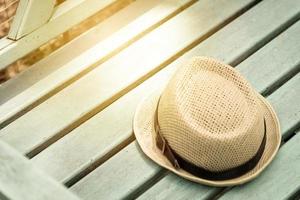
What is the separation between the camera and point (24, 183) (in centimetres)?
170

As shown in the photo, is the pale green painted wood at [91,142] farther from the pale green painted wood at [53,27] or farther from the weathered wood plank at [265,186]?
the pale green painted wood at [53,27]

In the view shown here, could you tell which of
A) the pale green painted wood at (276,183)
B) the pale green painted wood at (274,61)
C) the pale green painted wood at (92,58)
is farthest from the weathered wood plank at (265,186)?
the pale green painted wood at (92,58)

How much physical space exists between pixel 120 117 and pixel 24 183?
0.67m

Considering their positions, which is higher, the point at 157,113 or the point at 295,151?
the point at 157,113

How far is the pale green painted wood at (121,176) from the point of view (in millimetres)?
2037

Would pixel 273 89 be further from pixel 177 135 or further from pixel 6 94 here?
pixel 6 94

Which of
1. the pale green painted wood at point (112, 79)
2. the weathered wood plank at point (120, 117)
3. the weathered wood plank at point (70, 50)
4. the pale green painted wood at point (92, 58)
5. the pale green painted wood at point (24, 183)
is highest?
the pale green painted wood at point (24, 183)

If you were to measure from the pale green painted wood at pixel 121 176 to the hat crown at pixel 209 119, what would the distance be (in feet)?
0.58

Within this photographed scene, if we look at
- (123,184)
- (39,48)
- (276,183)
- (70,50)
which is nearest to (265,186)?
(276,183)

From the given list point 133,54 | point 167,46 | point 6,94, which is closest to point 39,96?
point 6,94

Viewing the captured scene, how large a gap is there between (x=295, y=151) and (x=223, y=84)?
0.44 m

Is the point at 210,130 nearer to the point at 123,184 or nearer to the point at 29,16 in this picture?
the point at 123,184

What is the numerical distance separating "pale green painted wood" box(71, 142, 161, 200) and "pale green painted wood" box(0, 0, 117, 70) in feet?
2.44

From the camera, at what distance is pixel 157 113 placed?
2.08m
